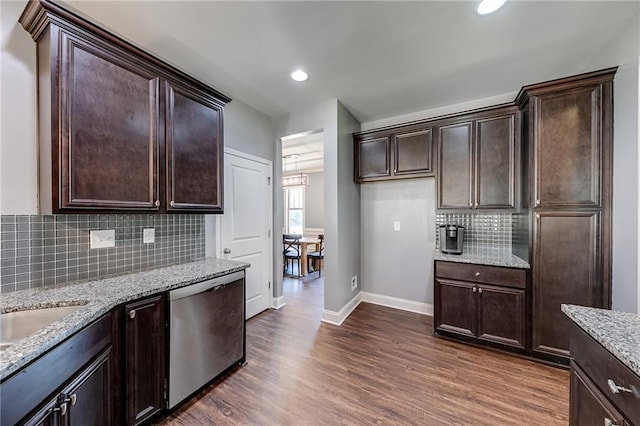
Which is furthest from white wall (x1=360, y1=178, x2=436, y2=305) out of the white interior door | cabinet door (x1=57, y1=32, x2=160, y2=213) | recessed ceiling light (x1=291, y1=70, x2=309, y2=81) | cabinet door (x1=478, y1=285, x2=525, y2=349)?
cabinet door (x1=57, y1=32, x2=160, y2=213)

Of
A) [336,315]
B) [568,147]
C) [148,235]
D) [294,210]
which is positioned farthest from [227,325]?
[294,210]

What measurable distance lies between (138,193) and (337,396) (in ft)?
6.75

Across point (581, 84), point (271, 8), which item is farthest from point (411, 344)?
point (271, 8)

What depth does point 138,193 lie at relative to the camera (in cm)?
174

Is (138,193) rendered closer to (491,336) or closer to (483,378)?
(483,378)

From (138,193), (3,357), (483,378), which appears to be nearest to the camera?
(3,357)

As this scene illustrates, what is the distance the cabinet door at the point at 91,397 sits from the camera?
1.07m

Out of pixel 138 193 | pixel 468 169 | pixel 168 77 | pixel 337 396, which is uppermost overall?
pixel 168 77

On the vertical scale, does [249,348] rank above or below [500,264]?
below

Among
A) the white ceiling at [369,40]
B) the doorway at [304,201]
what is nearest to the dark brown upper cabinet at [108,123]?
the white ceiling at [369,40]

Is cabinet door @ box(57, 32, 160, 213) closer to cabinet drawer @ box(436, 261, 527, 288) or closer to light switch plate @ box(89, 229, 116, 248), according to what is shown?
light switch plate @ box(89, 229, 116, 248)

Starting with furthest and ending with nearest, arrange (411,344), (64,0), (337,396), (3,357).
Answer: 1. (411,344)
2. (337,396)
3. (64,0)
4. (3,357)

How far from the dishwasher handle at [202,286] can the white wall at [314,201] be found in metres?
5.28

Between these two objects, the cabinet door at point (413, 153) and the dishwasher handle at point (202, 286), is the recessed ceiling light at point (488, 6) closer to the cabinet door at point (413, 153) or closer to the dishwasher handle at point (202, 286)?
the cabinet door at point (413, 153)
